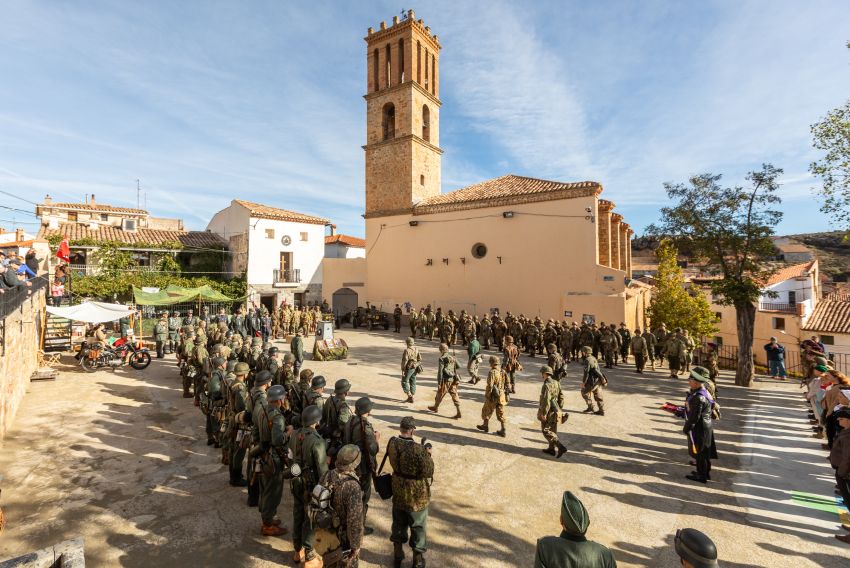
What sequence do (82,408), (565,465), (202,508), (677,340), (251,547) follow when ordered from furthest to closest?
1. (677,340)
2. (82,408)
3. (565,465)
4. (202,508)
5. (251,547)

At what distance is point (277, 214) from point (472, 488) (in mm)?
23312

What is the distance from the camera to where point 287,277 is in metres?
25.8

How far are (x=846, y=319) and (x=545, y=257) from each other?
1610 centimetres

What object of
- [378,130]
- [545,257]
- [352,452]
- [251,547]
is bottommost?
[251,547]

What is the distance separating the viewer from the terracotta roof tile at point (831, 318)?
2027 cm

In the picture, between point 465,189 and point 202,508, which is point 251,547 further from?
point 465,189

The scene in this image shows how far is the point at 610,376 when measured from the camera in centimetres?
1280

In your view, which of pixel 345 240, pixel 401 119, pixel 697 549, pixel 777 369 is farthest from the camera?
pixel 345 240

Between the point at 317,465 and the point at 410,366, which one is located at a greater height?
the point at 410,366

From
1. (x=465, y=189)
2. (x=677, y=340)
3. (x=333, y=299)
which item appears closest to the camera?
(x=677, y=340)

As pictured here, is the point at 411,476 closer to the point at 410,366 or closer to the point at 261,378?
the point at 261,378

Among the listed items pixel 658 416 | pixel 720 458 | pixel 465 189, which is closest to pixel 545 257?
pixel 465 189

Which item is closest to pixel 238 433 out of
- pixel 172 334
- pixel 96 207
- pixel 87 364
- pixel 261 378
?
pixel 261 378

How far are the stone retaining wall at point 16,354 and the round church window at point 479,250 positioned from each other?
17.7m
